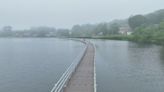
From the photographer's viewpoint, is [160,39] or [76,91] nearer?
[76,91]

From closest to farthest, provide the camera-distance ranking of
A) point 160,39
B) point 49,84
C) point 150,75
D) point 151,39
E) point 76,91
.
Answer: point 76,91, point 49,84, point 150,75, point 160,39, point 151,39

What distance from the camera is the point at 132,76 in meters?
38.8

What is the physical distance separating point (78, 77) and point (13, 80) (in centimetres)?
922

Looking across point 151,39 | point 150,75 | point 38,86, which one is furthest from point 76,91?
point 151,39

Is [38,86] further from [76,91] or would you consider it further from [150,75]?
[150,75]

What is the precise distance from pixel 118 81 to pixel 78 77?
17.1 ft

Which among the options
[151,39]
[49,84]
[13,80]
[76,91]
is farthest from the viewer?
[151,39]

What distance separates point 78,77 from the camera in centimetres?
3331

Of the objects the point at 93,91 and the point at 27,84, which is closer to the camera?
the point at 93,91

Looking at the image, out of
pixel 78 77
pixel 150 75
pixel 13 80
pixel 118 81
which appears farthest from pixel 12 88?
pixel 150 75

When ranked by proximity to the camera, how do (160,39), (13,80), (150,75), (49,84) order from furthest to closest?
(160,39) < (150,75) < (13,80) < (49,84)

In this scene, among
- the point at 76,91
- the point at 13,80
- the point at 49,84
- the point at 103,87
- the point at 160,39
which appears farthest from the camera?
the point at 160,39

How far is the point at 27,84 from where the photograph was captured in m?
34.7

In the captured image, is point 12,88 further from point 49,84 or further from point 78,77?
point 78,77
